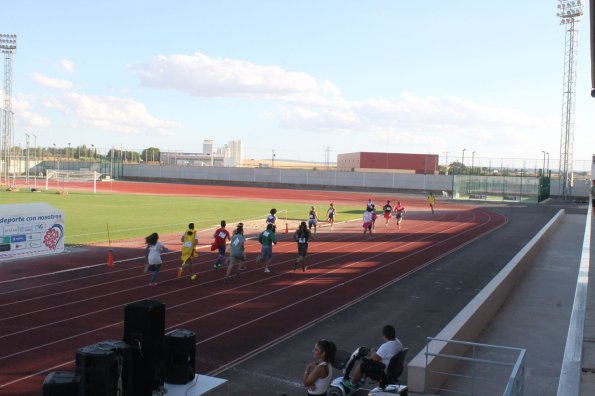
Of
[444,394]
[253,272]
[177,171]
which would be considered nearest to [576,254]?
[253,272]

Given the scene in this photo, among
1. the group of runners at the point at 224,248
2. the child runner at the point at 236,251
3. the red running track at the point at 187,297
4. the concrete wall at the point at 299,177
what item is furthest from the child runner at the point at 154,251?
the concrete wall at the point at 299,177

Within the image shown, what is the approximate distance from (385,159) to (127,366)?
11058cm

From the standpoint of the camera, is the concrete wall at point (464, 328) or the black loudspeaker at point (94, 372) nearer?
the black loudspeaker at point (94, 372)

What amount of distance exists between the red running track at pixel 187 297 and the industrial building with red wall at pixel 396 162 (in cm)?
8630

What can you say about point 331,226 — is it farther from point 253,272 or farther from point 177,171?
point 177,171

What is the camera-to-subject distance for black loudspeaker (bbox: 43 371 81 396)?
177 inches

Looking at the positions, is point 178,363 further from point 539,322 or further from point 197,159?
point 197,159

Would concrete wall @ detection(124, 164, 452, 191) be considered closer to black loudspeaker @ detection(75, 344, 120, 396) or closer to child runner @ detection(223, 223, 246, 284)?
child runner @ detection(223, 223, 246, 284)

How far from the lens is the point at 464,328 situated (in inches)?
398

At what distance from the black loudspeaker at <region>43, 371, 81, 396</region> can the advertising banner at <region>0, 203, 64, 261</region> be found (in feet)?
51.4

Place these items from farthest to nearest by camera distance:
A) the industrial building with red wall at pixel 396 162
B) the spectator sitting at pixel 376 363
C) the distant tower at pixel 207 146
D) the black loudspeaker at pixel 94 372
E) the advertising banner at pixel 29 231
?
the distant tower at pixel 207 146 → the industrial building with red wall at pixel 396 162 → the advertising banner at pixel 29 231 → the spectator sitting at pixel 376 363 → the black loudspeaker at pixel 94 372

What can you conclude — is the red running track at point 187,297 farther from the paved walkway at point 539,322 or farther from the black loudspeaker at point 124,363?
the black loudspeaker at point 124,363

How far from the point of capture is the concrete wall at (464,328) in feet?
27.0

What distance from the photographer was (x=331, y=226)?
31.4m
